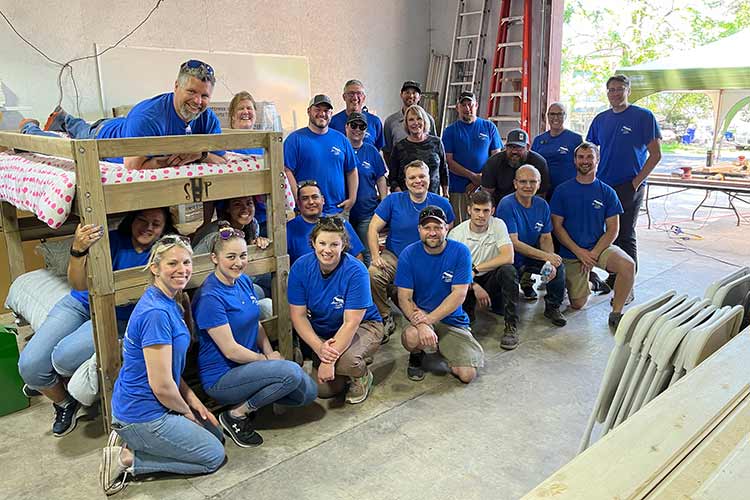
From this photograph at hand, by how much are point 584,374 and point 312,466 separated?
184 centimetres

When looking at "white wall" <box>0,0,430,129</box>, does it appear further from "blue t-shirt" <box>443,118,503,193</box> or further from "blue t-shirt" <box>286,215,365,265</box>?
"blue t-shirt" <box>286,215,365,265</box>

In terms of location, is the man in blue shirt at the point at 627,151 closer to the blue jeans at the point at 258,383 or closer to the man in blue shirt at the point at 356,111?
the man in blue shirt at the point at 356,111

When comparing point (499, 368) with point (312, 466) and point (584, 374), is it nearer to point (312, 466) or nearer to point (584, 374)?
point (584, 374)

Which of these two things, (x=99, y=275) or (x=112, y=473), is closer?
(x=112, y=473)

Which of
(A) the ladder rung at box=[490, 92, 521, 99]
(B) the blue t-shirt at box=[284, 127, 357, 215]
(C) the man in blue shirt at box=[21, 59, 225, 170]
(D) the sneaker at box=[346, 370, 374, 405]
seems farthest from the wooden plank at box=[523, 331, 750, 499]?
(A) the ladder rung at box=[490, 92, 521, 99]

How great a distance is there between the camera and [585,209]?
4.84 m

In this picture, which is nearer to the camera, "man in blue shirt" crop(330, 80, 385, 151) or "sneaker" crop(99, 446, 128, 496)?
"sneaker" crop(99, 446, 128, 496)

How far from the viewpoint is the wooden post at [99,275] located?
2707mm

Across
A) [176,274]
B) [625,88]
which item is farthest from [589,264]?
[176,274]

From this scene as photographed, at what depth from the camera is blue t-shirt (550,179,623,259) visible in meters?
4.84

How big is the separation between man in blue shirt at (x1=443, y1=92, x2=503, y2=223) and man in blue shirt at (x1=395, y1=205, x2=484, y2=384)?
2.01m

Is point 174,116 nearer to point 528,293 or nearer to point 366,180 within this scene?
point 366,180

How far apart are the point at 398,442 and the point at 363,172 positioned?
8.26 ft

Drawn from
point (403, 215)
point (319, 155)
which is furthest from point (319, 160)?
point (403, 215)
